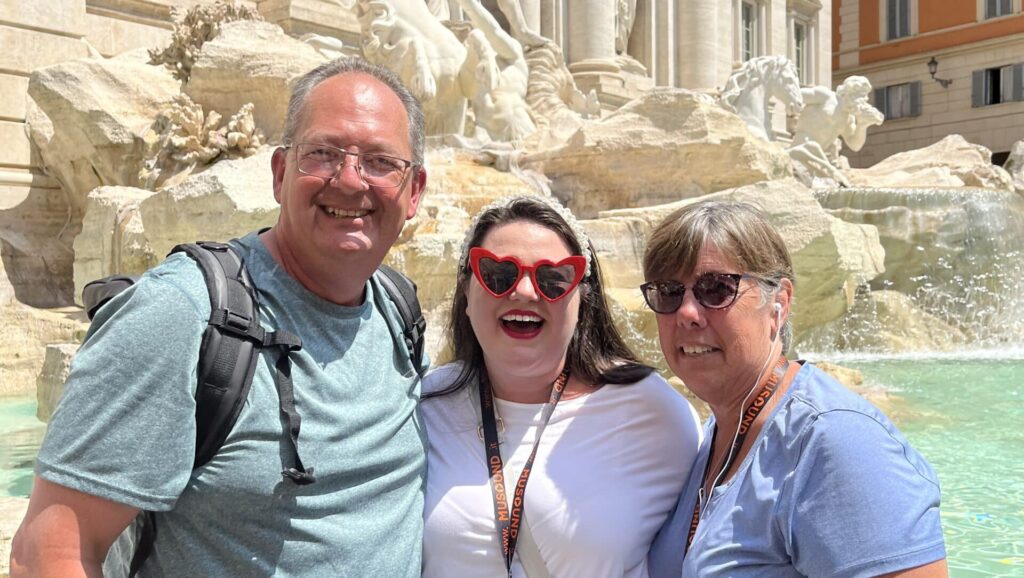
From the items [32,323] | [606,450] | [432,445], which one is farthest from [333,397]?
[32,323]

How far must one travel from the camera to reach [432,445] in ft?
5.59

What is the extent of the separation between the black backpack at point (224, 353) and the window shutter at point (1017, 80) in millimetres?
30947

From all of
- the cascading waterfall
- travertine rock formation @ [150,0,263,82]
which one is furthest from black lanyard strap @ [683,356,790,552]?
the cascading waterfall

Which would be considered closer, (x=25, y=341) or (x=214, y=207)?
(x=214, y=207)

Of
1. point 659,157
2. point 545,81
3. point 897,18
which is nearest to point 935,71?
point 897,18

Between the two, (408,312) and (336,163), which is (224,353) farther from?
(408,312)

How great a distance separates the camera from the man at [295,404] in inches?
46.1

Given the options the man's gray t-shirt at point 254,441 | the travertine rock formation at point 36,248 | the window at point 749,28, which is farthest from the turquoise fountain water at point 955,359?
the window at point 749,28

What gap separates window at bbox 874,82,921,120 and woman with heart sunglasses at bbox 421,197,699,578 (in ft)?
104

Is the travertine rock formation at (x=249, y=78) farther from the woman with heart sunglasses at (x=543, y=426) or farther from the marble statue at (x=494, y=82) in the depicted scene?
the woman with heart sunglasses at (x=543, y=426)

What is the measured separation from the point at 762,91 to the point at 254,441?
14030 mm

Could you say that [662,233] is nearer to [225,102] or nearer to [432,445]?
[432,445]

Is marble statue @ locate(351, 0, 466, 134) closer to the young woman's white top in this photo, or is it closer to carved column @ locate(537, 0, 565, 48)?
the young woman's white top

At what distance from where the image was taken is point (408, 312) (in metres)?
1.69
